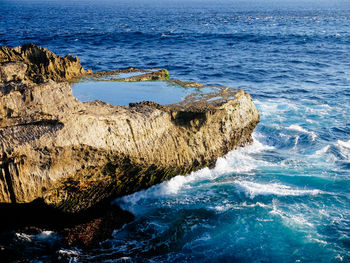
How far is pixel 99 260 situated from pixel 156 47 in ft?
96.5

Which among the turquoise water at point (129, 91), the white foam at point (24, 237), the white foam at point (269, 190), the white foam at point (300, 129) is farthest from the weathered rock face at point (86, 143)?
the white foam at point (300, 129)

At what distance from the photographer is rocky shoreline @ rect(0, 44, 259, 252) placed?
6359mm

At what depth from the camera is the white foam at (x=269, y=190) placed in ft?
30.5

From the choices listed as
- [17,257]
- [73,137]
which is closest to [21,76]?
[73,137]

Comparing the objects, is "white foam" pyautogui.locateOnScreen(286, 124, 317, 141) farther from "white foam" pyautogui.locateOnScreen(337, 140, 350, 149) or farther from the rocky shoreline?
the rocky shoreline

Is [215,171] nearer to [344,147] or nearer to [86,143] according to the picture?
[86,143]

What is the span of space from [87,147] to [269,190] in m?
5.47

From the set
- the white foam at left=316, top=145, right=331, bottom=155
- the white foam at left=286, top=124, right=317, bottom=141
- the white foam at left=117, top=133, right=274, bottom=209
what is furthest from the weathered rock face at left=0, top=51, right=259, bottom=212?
the white foam at left=286, top=124, right=317, bottom=141

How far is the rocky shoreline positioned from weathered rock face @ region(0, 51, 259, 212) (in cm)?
2

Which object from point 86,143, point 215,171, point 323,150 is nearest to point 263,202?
point 215,171

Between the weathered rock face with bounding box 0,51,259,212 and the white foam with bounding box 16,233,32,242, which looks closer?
the weathered rock face with bounding box 0,51,259,212

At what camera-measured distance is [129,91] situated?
1110 cm

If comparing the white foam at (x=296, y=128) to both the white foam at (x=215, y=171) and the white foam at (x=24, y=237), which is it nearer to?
the white foam at (x=215, y=171)

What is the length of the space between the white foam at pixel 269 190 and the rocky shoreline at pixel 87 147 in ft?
4.25
